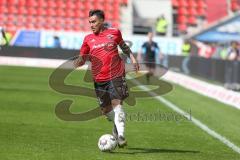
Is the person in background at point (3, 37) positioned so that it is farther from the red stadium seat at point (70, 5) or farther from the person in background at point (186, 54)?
the person in background at point (186, 54)

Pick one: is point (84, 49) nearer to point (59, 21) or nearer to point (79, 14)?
point (59, 21)

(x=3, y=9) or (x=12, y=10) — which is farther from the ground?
(x=3, y=9)

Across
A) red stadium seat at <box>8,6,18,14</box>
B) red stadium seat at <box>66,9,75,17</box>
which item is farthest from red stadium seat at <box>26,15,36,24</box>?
red stadium seat at <box>66,9,75,17</box>

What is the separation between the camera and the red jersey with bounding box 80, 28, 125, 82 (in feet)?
34.4

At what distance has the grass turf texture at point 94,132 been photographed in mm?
10078

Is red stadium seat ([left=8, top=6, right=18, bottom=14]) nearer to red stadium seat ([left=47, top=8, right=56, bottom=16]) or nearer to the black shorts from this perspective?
red stadium seat ([left=47, top=8, right=56, bottom=16])

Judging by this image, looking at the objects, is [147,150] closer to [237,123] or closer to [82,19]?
[237,123]

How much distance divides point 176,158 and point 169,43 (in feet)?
117

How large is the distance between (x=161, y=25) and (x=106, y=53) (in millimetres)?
35405

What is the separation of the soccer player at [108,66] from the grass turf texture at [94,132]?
68cm

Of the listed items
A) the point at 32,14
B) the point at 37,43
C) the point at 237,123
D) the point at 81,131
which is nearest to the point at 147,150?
the point at 81,131

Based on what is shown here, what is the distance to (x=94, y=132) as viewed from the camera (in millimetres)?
12828

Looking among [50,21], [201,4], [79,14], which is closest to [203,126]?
[50,21]

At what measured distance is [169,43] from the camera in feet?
149
